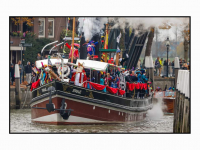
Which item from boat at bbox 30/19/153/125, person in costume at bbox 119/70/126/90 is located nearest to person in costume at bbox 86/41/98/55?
boat at bbox 30/19/153/125

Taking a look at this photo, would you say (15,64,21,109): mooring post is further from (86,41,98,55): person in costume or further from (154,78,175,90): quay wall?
(154,78,175,90): quay wall

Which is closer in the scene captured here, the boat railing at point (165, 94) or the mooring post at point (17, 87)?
the mooring post at point (17, 87)

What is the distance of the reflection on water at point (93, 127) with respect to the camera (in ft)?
75.8

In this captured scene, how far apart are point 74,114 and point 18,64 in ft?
28.5

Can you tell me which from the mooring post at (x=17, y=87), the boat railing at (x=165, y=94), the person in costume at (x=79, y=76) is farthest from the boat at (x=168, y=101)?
the person in costume at (x=79, y=76)

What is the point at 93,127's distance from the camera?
78.1ft

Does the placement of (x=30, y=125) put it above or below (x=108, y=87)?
below

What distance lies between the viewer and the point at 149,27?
30891 millimetres

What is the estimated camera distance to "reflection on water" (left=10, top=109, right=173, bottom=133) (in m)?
23.1

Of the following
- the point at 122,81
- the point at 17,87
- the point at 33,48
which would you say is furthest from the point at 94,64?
the point at 33,48

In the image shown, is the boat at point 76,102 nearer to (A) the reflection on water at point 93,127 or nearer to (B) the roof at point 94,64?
(B) the roof at point 94,64

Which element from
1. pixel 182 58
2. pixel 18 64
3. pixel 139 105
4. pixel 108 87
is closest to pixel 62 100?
pixel 108 87

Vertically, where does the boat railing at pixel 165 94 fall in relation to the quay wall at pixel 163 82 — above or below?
below

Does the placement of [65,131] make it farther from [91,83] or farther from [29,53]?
[29,53]
